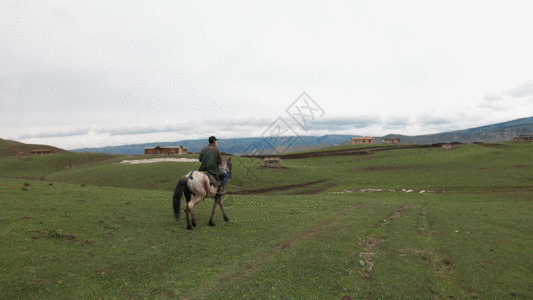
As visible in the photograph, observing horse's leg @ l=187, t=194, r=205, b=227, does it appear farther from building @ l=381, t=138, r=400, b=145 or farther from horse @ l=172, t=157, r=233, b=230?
building @ l=381, t=138, r=400, b=145

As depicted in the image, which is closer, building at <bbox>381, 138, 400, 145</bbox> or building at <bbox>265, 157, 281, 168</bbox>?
building at <bbox>265, 157, 281, 168</bbox>

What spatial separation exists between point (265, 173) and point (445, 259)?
4162 cm

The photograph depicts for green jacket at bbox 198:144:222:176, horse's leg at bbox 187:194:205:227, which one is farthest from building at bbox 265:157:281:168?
horse's leg at bbox 187:194:205:227

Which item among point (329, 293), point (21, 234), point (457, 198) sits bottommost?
point (457, 198)

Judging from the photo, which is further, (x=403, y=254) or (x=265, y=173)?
(x=265, y=173)

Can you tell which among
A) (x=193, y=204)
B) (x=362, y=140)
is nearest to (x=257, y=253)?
(x=193, y=204)

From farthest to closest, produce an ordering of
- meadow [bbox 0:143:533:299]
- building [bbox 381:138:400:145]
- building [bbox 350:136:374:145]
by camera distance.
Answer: building [bbox 350:136:374:145] < building [bbox 381:138:400:145] < meadow [bbox 0:143:533:299]

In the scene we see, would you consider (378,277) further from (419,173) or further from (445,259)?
(419,173)

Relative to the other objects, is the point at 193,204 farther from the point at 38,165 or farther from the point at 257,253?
the point at 38,165

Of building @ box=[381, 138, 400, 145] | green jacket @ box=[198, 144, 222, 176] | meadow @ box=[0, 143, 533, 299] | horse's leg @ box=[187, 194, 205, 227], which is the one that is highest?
building @ box=[381, 138, 400, 145]

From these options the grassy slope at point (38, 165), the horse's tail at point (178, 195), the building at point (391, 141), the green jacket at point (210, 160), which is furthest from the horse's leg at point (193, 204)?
the building at point (391, 141)

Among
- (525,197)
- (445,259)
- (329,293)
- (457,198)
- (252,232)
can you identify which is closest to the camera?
(329,293)

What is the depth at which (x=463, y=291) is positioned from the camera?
7699mm

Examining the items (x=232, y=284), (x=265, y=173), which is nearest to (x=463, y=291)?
(x=232, y=284)
